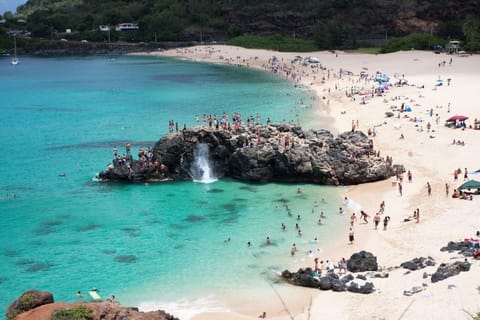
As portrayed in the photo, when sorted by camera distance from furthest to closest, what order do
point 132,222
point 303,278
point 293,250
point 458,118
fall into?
point 458,118, point 132,222, point 293,250, point 303,278

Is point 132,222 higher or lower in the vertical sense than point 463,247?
lower

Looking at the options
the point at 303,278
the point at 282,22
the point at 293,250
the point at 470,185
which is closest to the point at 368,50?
the point at 282,22

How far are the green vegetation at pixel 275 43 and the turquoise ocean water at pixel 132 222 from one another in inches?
2532

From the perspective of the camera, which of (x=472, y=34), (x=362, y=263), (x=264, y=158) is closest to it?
(x=362, y=263)

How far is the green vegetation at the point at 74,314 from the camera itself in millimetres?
17953

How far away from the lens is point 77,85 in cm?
11062

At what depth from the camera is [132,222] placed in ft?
124

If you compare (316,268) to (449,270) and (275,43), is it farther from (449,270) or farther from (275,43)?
(275,43)

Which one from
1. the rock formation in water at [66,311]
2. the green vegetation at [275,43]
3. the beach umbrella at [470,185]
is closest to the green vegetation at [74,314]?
the rock formation in water at [66,311]

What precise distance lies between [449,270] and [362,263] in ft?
14.9

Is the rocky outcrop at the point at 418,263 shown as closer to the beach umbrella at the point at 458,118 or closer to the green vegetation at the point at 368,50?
the beach umbrella at the point at 458,118

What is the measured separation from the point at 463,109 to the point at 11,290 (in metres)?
48.5

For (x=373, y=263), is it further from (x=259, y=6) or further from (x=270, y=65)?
(x=259, y=6)

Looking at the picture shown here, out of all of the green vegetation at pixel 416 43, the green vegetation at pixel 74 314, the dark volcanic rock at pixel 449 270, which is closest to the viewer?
the green vegetation at pixel 74 314
